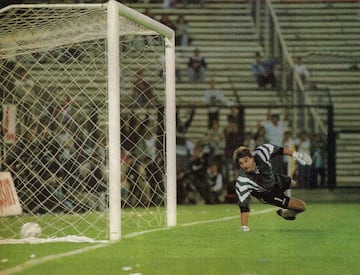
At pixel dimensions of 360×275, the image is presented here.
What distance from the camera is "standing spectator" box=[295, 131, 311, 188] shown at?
1462 cm

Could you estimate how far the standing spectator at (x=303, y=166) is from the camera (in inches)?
575

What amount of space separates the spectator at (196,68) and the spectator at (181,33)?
18.1 inches

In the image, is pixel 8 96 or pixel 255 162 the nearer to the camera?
pixel 255 162

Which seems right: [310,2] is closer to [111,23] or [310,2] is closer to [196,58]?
[196,58]

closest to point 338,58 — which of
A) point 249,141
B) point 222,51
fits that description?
point 222,51

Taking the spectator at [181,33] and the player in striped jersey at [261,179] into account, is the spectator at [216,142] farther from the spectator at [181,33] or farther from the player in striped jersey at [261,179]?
the player in striped jersey at [261,179]

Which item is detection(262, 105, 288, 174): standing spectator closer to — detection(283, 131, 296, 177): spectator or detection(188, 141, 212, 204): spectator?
detection(283, 131, 296, 177): spectator

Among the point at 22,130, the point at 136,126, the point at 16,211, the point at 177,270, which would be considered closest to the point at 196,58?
the point at 136,126

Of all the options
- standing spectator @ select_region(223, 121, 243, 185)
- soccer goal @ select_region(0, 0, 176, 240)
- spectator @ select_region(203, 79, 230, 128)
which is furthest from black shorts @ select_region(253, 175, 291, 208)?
spectator @ select_region(203, 79, 230, 128)

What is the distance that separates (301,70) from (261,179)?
24.1 ft

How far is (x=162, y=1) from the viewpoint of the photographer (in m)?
16.6

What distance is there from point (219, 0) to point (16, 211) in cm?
873

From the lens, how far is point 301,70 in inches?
632

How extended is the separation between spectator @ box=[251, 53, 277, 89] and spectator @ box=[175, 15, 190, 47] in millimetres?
1243
